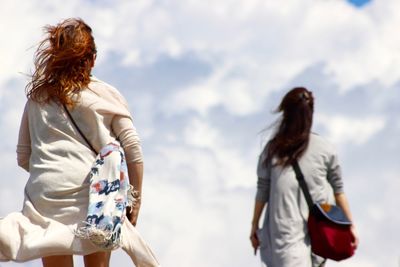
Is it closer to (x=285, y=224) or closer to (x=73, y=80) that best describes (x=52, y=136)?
(x=73, y=80)

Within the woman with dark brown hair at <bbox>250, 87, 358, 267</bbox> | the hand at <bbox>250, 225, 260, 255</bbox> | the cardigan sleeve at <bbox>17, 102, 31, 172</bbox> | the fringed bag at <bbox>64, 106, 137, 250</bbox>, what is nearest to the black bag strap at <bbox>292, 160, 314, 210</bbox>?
the woman with dark brown hair at <bbox>250, 87, 358, 267</bbox>

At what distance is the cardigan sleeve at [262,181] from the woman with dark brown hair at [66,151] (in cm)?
227

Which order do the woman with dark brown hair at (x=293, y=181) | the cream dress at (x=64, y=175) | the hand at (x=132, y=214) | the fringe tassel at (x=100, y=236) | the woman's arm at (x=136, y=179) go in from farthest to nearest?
the woman with dark brown hair at (x=293, y=181), the hand at (x=132, y=214), the woman's arm at (x=136, y=179), the cream dress at (x=64, y=175), the fringe tassel at (x=100, y=236)

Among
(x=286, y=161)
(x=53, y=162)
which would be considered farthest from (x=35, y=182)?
(x=286, y=161)

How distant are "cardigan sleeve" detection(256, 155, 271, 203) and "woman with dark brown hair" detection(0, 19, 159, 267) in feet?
7.44

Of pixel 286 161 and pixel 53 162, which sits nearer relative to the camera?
pixel 53 162

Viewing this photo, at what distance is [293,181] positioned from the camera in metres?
8.88

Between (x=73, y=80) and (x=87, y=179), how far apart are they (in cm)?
55

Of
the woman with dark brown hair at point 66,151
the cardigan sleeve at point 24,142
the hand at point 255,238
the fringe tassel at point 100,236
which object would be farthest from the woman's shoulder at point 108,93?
the hand at point 255,238

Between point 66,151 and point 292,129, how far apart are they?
2619mm

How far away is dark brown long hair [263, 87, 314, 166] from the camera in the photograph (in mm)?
8867

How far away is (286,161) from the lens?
29.1ft

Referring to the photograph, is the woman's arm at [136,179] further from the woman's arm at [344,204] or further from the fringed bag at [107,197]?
the woman's arm at [344,204]

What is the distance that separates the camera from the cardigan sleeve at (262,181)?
352 inches
